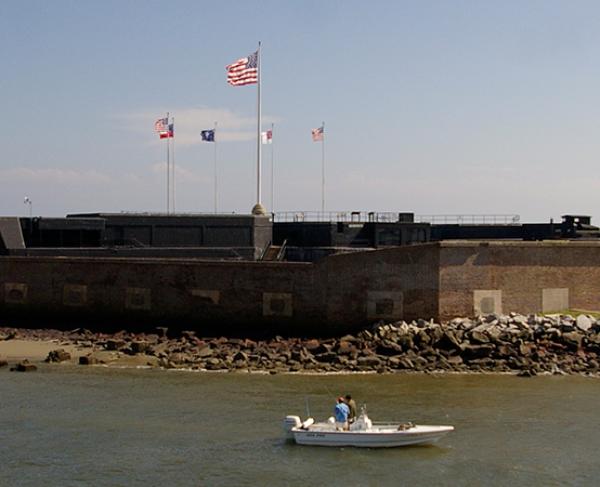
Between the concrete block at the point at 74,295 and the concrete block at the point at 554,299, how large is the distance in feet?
63.9

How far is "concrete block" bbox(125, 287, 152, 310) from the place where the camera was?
41812 mm


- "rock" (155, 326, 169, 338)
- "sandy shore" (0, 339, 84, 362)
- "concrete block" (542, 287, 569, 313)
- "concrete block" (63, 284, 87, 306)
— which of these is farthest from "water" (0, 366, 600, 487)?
"concrete block" (63, 284, 87, 306)

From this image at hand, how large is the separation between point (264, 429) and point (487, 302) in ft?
49.5

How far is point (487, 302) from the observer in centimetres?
3844

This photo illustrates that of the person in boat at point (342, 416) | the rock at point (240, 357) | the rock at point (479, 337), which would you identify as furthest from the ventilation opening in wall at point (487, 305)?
the person in boat at point (342, 416)

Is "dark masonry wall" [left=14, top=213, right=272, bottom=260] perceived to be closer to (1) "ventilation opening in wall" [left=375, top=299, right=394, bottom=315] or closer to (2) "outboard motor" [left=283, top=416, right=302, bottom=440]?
(1) "ventilation opening in wall" [left=375, top=299, right=394, bottom=315]

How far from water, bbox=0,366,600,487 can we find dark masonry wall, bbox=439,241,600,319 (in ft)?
17.9

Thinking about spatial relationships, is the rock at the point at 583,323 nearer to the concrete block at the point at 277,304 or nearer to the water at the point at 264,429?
the water at the point at 264,429

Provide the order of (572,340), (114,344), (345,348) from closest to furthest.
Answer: (345,348) → (572,340) → (114,344)

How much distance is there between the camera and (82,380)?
108ft

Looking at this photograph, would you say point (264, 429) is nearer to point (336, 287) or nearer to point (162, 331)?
point (336, 287)

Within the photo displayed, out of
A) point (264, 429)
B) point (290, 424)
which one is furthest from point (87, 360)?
point (290, 424)

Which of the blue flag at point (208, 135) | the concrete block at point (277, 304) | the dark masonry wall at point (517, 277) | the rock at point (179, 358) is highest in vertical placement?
the blue flag at point (208, 135)

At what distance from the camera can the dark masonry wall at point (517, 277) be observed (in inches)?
1499
